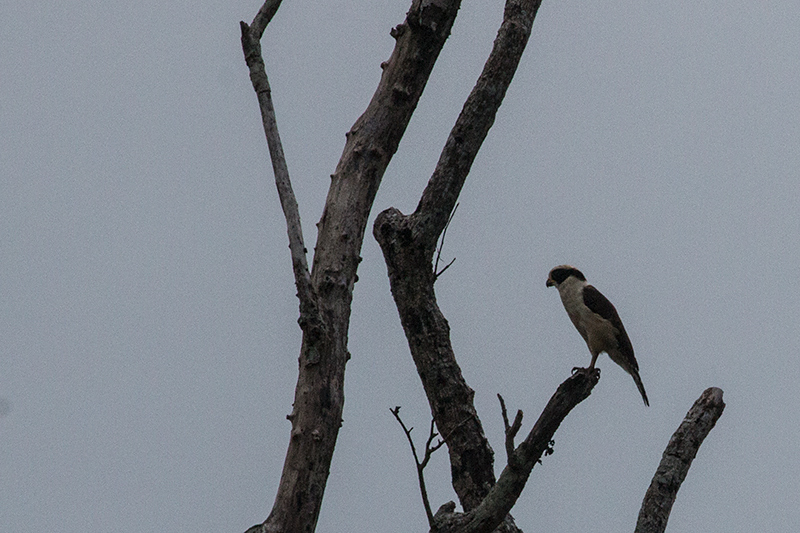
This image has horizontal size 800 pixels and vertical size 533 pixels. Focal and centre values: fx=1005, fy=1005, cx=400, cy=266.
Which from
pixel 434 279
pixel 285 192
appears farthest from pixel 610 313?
pixel 285 192

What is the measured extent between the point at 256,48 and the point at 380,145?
0.85 metres

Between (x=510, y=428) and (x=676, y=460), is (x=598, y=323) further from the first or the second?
(x=510, y=428)

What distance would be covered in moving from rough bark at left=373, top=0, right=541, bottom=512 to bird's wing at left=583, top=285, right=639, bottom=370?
227 cm

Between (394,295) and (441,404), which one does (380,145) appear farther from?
(441,404)

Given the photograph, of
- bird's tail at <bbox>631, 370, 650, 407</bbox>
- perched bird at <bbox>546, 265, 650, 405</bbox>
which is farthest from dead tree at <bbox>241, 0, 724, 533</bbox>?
bird's tail at <bbox>631, 370, 650, 407</bbox>

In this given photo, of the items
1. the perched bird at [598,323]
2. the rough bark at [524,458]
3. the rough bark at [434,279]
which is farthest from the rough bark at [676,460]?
the perched bird at [598,323]

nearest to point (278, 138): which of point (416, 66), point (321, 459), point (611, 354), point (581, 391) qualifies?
point (416, 66)

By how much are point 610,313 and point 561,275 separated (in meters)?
0.77

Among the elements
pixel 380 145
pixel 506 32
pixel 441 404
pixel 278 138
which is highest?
pixel 506 32

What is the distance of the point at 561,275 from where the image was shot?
344 inches

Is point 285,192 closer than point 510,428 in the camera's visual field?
No

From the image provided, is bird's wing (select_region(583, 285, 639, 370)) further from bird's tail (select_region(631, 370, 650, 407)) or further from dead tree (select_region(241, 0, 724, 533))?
dead tree (select_region(241, 0, 724, 533))

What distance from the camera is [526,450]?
4.48 meters

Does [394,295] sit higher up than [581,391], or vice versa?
[394,295]
